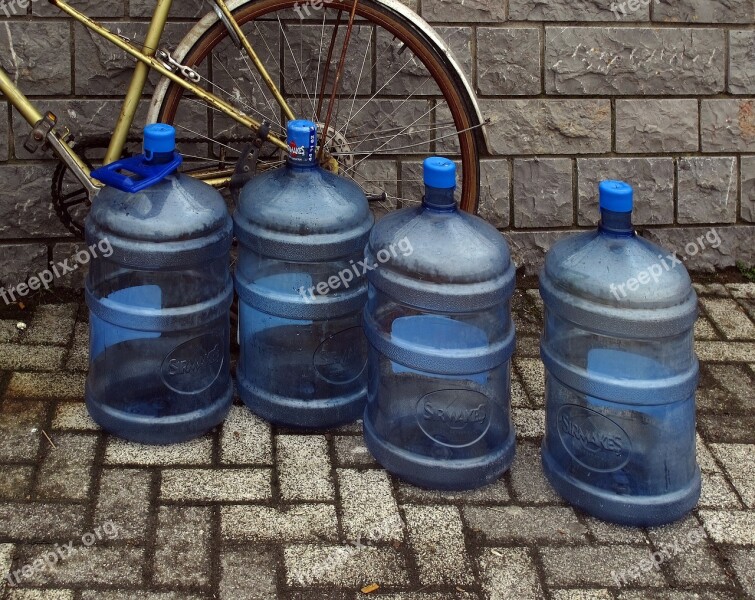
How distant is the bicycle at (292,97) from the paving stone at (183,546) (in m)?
1.41

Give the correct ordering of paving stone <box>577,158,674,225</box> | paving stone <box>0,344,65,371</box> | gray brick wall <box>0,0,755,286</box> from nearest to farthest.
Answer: paving stone <box>0,344,65,371</box>, gray brick wall <box>0,0,755,286</box>, paving stone <box>577,158,674,225</box>

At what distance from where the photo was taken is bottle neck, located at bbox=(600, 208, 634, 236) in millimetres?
3725

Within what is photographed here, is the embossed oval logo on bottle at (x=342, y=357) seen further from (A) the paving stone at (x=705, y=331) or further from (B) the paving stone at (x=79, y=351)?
(A) the paving stone at (x=705, y=331)

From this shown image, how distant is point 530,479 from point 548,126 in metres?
2.13

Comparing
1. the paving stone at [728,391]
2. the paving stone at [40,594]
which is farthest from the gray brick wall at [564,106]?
the paving stone at [40,594]

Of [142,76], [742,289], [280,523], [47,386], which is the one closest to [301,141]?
[142,76]

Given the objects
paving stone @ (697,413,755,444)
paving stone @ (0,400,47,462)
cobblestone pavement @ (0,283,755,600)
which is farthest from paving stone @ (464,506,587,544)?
paving stone @ (0,400,47,462)

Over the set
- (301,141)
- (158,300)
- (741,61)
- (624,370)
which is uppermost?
(741,61)

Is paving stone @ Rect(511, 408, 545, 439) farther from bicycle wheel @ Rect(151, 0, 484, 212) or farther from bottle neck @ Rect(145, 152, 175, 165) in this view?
bottle neck @ Rect(145, 152, 175, 165)

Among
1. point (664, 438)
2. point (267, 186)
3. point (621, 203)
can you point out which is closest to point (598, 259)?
point (621, 203)

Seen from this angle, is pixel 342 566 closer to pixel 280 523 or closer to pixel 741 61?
pixel 280 523

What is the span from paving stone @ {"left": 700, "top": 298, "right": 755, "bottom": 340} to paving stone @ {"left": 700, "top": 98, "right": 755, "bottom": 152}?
0.78 m

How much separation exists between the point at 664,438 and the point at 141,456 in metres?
1.81

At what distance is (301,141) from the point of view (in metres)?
4.10
